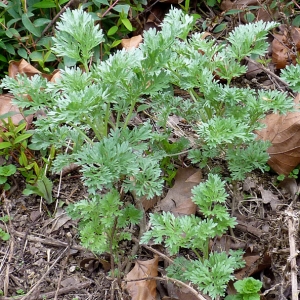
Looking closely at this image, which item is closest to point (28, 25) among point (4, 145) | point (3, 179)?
point (4, 145)

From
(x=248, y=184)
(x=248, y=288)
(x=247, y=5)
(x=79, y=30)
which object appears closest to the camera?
(x=79, y=30)

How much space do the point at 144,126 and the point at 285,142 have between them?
840mm

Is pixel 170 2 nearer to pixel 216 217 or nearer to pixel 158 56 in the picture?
pixel 158 56

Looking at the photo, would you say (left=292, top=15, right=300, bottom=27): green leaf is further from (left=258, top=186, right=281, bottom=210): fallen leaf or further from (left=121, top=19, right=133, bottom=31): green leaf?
(left=258, top=186, right=281, bottom=210): fallen leaf

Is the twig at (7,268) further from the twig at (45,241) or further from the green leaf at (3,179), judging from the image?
the green leaf at (3,179)

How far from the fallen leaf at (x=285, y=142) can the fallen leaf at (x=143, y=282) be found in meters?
0.77

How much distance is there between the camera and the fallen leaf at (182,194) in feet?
7.25

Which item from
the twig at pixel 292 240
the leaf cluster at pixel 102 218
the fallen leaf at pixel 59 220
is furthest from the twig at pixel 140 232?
the twig at pixel 292 240

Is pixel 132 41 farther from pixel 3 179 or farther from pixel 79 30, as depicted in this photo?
pixel 79 30

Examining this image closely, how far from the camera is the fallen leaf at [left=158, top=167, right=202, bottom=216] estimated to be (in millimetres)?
2211

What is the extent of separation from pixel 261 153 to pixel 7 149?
4.16 ft

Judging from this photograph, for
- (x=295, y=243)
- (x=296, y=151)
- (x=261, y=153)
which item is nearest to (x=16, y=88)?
(x=261, y=153)

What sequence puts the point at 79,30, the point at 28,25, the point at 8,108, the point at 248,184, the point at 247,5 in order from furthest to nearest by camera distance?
the point at 247,5 < the point at 28,25 < the point at 8,108 < the point at 248,184 < the point at 79,30

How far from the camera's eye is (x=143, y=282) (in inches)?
76.8
